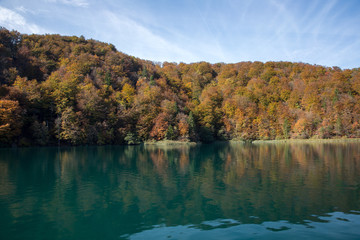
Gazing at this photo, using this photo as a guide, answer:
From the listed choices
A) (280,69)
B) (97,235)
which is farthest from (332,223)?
(280,69)

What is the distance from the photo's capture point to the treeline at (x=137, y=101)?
54000 millimetres

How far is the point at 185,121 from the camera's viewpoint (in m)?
67.1

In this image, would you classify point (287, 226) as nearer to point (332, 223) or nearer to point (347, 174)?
point (332, 223)

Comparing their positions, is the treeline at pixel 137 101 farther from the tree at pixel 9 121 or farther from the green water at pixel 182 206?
the green water at pixel 182 206

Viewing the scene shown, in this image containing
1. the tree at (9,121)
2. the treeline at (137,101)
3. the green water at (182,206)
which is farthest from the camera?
the treeline at (137,101)

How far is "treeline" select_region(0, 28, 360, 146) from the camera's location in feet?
177

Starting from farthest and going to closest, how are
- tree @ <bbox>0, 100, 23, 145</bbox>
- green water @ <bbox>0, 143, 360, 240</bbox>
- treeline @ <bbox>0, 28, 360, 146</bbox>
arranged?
treeline @ <bbox>0, 28, 360, 146</bbox> → tree @ <bbox>0, 100, 23, 145</bbox> → green water @ <bbox>0, 143, 360, 240</bbox>

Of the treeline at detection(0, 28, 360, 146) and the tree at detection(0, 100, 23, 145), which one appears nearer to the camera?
the tree at detection(0, 100, 23, 145)

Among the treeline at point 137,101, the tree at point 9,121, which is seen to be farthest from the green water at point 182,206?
the treeline at point 137,101

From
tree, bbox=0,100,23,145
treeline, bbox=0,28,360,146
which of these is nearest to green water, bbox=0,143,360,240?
tree, bbox=0,100,23,145

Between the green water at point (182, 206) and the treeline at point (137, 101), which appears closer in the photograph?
the green water at point (182, 206)

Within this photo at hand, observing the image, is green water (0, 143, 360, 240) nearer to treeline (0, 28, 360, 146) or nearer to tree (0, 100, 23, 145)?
tree (0, 100, 23, 145)

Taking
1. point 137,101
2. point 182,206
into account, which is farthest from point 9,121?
point 182,206

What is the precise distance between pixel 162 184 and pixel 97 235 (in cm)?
779
